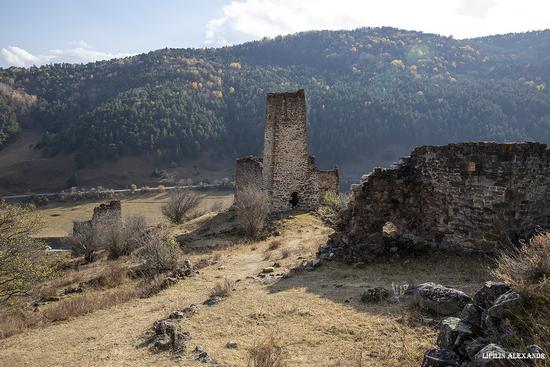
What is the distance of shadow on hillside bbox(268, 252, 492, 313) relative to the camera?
8.72 m

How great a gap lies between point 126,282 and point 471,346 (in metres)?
10.8

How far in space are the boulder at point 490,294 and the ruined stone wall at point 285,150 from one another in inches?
645

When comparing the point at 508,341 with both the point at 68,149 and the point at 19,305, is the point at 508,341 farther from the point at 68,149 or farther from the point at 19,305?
the point at 68,149

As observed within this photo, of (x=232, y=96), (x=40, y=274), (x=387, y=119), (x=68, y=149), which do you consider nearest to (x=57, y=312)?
(x=40, y=274)

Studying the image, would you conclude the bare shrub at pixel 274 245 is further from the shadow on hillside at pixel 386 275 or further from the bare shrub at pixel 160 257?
the shadow on hillside at pixel 386 275

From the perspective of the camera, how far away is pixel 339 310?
301 inches

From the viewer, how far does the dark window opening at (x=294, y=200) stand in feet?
72.5

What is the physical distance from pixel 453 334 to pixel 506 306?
65cm

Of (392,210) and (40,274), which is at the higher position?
(392,210)

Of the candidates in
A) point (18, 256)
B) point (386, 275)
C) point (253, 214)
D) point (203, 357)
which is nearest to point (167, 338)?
point (203, 357)

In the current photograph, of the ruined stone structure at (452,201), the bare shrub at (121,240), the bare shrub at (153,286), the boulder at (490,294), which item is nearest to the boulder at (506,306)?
the boulder at (490,294)

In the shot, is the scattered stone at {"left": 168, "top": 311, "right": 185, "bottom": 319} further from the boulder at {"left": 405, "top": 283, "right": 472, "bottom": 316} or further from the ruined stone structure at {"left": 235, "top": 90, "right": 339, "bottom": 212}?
→ the ruined stone structure at {"left": 235, "top": 90, "right": 339, "bottom": 212}

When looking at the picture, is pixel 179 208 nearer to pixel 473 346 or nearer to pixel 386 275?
pixel 386 275

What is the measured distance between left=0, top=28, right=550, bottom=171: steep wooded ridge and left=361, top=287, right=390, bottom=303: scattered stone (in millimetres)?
68959
